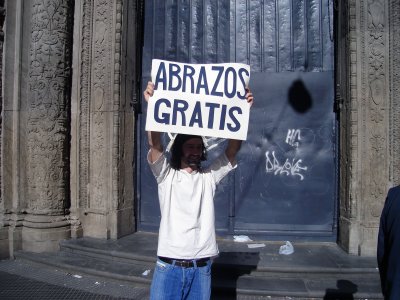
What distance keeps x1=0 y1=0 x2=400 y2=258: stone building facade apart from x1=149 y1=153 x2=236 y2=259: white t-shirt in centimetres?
371

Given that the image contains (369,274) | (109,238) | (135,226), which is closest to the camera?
(369,274)

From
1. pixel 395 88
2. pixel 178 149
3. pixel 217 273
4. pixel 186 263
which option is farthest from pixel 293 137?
pixel 186 263

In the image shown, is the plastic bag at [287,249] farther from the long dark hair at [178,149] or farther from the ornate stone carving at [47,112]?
the ornate stone carving at [47,112]

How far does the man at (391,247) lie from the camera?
1963mm

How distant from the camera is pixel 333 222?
20.0 ft

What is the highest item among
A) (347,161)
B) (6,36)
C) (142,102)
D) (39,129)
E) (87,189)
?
(6,36)

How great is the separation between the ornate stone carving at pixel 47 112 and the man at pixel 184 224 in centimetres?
403

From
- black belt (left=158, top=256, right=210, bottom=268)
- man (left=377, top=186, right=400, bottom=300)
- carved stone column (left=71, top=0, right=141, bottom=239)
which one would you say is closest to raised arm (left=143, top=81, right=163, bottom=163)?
black belt (left=158, top=256, right=210, bottom=268)

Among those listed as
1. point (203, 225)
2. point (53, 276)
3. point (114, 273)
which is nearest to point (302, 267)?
point (114, 273)

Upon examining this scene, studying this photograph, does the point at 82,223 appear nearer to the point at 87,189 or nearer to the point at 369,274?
the point at 87,189

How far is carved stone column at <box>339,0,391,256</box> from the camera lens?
5.36m

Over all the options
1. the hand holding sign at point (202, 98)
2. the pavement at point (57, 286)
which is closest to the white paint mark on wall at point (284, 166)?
the pavement at point (57, 286)

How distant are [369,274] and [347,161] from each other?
1748mm

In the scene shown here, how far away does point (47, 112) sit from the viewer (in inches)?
234
